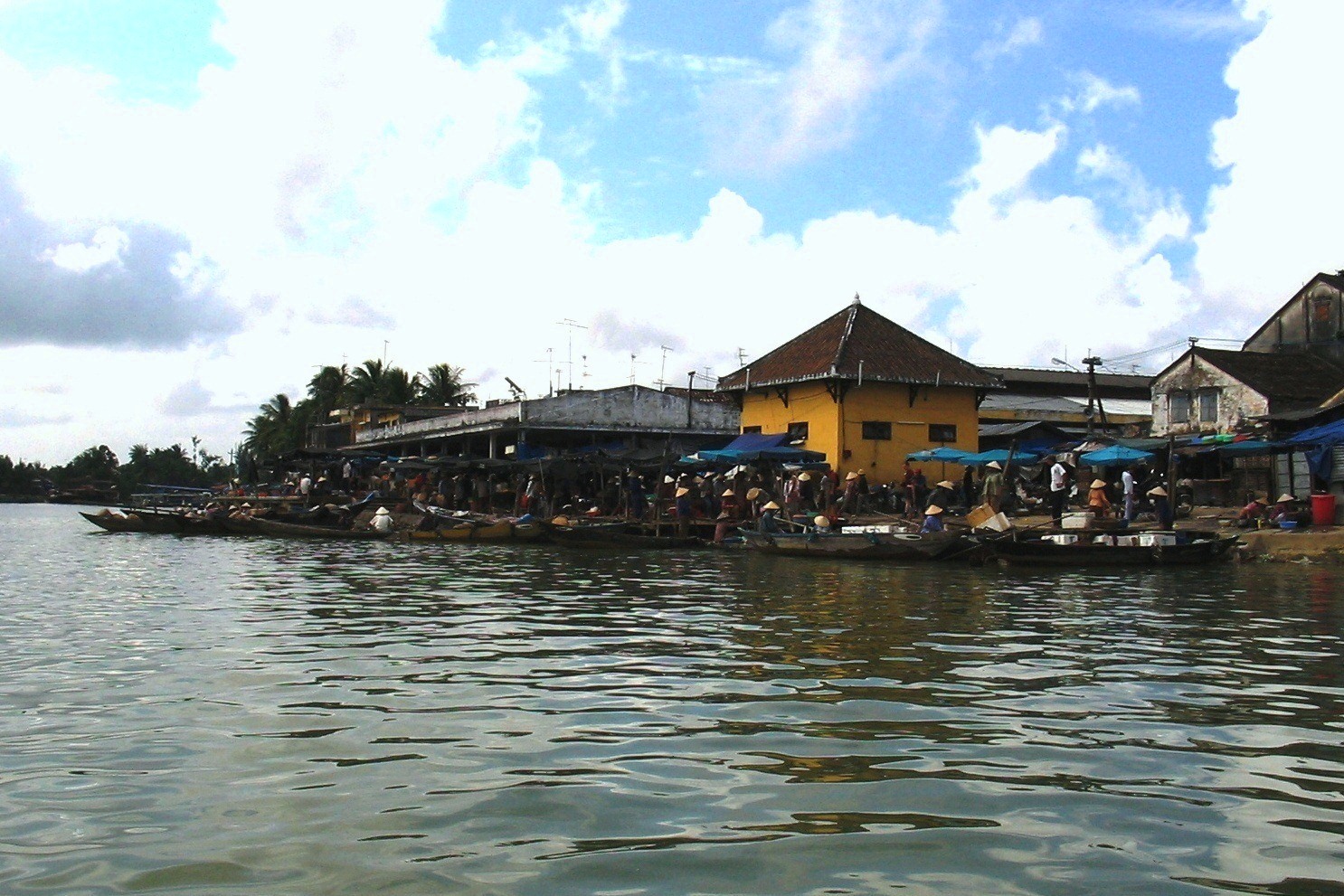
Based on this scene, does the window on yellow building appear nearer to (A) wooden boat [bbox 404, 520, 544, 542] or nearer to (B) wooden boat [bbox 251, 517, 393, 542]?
(A) wooden boat [bbox 404, 520, 544, 542]

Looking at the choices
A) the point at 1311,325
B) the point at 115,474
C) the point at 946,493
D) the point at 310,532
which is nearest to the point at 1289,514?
the point at 946,493

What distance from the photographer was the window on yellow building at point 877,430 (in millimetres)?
31156

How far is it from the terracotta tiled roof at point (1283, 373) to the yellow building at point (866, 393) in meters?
7.92

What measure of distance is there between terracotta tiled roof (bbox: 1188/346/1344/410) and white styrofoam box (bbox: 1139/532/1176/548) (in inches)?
624

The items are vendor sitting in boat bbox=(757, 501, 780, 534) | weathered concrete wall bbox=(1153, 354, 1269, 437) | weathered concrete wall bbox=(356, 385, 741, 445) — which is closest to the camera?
vendor sitting in boat bbox=(757, 501, 780, 534)

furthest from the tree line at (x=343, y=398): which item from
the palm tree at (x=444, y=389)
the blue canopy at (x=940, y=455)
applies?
the blue canopy at (x=940, y=455)

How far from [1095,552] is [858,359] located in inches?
489

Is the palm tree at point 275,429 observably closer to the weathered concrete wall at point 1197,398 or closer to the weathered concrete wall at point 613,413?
the weathered concrete wall at point 613,413

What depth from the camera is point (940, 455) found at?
2961 centimetres

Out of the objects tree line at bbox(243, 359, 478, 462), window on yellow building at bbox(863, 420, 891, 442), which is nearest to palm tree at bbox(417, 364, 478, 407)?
tree line at bbox(243, 359, 478, 462)

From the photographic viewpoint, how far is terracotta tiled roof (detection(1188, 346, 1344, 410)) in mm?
34003

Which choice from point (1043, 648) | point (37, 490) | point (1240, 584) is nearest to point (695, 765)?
point (1043, 648)

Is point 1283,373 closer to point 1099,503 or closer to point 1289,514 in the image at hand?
point 1289,514

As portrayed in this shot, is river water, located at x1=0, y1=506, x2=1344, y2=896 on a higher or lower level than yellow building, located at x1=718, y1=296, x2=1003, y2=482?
lower
